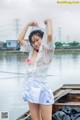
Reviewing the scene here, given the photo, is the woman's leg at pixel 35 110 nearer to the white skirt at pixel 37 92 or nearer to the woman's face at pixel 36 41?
the white skirt at pixel 37 92

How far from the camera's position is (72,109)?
5770 millimetres

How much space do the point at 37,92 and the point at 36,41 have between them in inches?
19.0

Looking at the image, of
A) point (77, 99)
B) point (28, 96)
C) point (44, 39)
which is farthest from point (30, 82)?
point (77, 99)

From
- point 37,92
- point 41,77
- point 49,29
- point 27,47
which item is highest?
point 49,29

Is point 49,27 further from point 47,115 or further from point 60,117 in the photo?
point 60,117

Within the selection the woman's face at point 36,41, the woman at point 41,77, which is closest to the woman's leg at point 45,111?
the woman at point 41,77

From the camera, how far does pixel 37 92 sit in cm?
420

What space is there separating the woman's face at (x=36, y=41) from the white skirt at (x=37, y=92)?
31cm

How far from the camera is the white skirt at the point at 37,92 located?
13.8 ft

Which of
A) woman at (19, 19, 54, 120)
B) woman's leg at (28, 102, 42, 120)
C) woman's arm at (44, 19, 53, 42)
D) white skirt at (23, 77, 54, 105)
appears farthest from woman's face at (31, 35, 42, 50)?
woman's leg at (28, 102, 42, 120)

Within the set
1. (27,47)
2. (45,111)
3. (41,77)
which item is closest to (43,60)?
(41,77)

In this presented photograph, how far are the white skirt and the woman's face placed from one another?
305 millimetres

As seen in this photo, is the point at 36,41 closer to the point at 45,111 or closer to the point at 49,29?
the point at 49,29

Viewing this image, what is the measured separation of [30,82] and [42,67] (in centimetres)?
18
